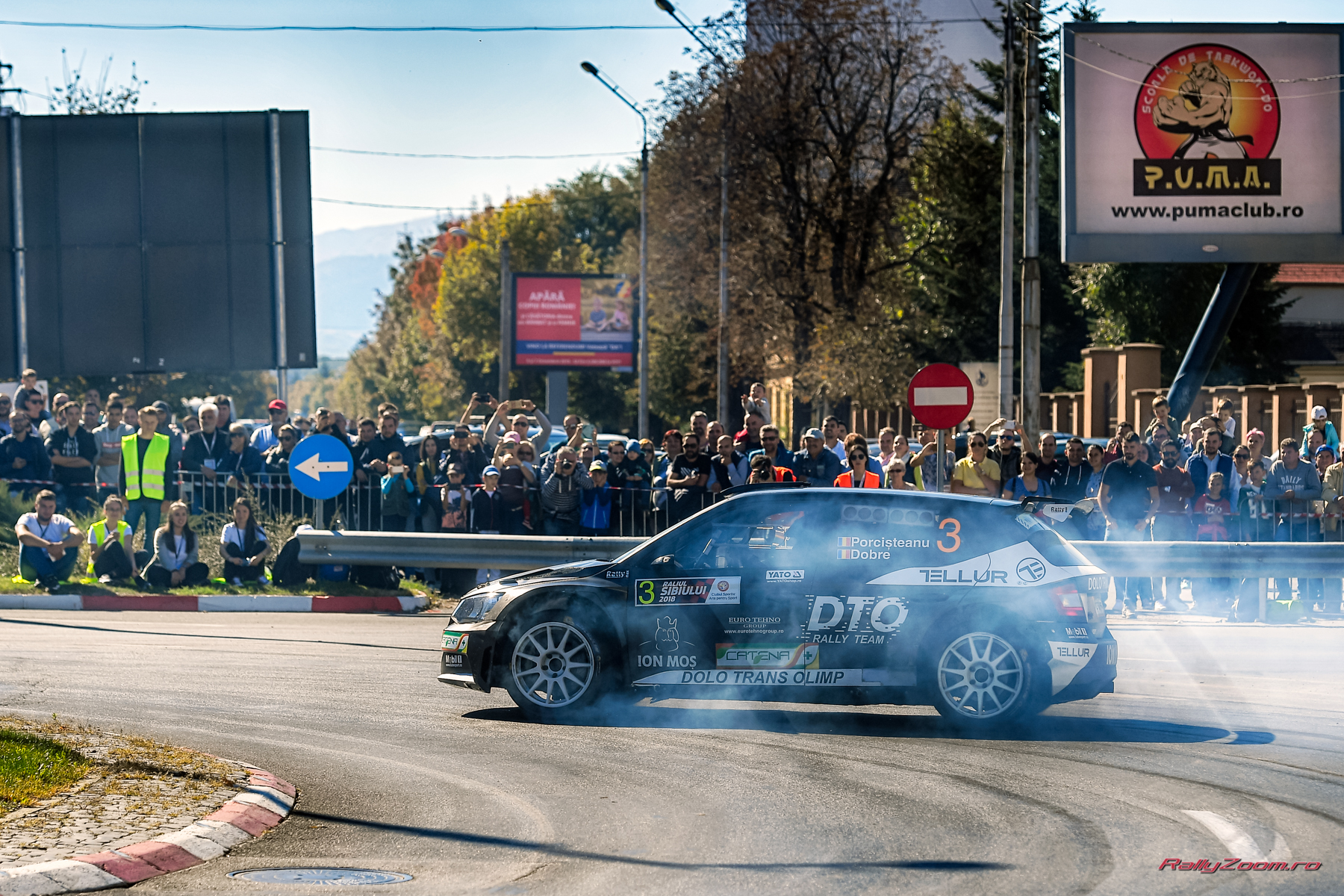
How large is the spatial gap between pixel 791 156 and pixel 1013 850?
3651cm

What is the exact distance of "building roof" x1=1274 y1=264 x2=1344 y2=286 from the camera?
53938 millimetres

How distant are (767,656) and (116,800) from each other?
3.89 m

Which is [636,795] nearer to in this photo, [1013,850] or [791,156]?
[1013,850]

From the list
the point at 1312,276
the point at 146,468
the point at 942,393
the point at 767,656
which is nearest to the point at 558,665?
the point at 767,656

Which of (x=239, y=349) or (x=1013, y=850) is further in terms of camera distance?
(x=239, y=349)

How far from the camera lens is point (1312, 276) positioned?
5456cm

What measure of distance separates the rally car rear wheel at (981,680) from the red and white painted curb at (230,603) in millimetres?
8285

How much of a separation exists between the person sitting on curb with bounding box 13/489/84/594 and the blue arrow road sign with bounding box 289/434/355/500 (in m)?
2.81

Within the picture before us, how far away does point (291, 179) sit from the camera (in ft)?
76.6

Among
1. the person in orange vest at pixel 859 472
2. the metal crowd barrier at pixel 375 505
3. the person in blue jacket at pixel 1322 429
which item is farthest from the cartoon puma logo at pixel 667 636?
the person in blue jacket at pixel 1322 429

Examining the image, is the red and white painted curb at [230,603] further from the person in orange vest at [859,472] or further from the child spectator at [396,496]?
the person in orange vest at [859,472]

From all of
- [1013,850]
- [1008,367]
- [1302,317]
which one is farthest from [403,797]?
[1302,317]

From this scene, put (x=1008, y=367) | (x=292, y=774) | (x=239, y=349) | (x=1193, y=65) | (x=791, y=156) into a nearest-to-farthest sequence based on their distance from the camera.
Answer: (x=292, y=774), (x=1008, y=367), (x=1193, y=65), (x=239, y=349), (x=791, y=156)

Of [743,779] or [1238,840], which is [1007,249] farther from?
[1238,840]
